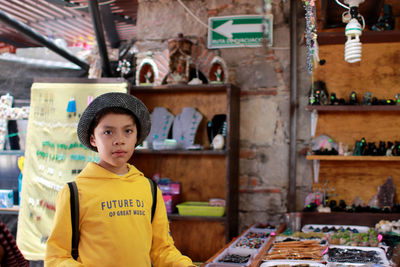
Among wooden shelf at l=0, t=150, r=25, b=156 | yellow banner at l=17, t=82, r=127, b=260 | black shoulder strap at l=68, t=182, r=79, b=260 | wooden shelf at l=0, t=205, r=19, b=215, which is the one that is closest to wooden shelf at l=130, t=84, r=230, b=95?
yellow banner at l=17, t=82, r=127, b=260

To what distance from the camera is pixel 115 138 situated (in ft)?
5.73

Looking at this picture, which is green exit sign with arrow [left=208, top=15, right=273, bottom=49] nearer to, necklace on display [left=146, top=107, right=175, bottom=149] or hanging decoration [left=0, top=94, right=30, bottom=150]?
necklace on display [left=146, top=107, right=175, bottom=149]

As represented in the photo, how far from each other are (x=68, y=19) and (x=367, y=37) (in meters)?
3.40

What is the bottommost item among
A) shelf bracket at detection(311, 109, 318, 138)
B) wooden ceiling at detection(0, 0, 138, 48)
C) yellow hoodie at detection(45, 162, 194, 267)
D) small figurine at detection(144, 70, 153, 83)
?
yellow hoodie at detection(45, 162, 194, 267)

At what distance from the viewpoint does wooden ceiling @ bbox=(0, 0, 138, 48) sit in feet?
15.5

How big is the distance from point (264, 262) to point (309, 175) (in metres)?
1.50

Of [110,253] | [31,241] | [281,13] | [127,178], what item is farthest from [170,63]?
[110,253]

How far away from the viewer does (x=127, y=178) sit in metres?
1.82

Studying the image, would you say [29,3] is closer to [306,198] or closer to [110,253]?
[306,198]

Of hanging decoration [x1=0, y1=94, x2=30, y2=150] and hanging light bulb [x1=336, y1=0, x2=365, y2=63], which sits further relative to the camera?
hanging decoration [x1=0, y1=94, x2=30, y2=150]

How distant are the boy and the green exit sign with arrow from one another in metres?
2.41

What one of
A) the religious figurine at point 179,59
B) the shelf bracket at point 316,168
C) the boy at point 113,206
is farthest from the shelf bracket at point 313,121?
the boy at point 113,206

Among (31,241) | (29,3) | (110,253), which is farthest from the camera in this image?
(29,3)

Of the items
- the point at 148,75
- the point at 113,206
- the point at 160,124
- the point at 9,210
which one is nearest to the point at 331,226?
the point at 160,124
